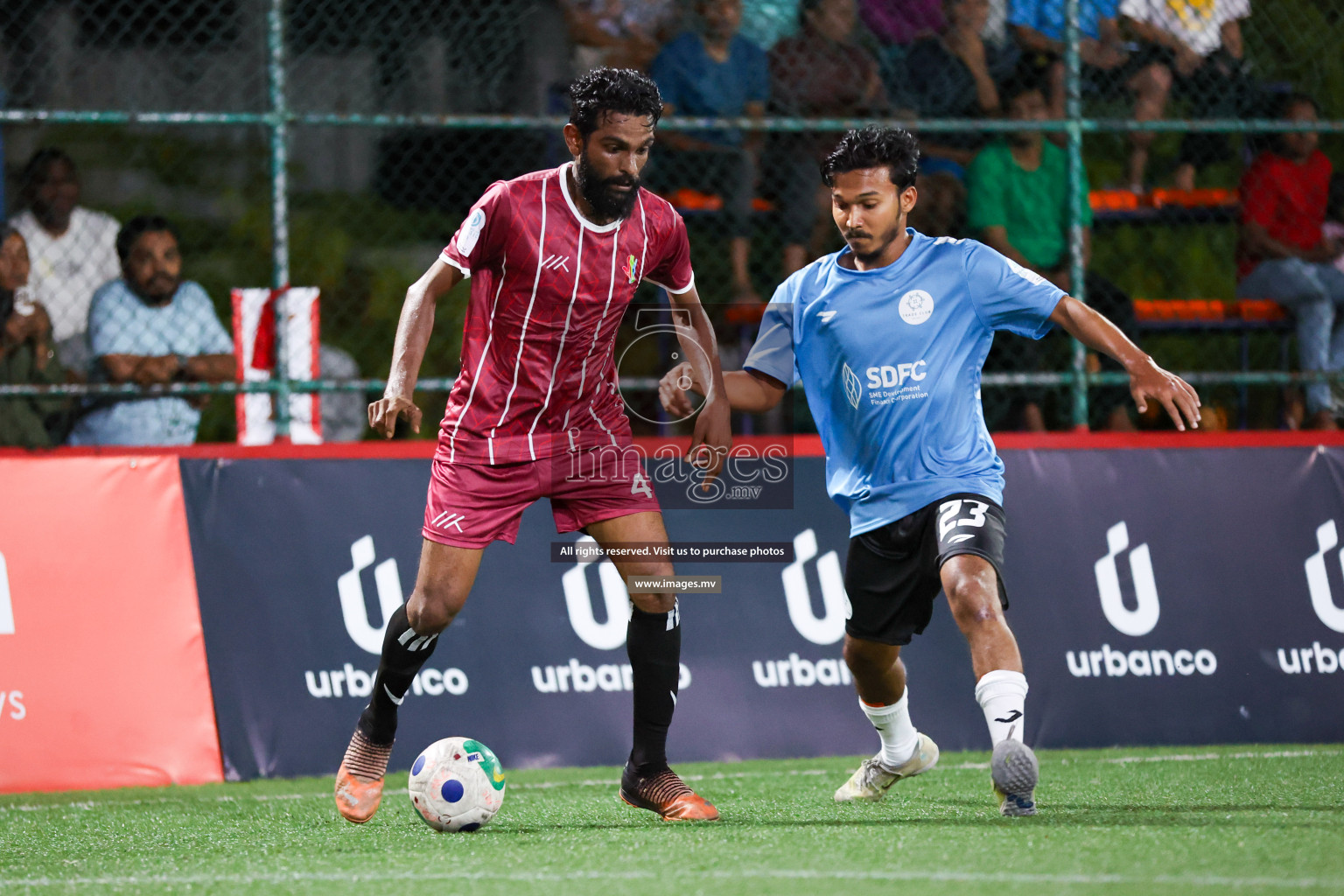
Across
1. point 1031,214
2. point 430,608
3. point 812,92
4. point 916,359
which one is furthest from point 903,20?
point 430,608

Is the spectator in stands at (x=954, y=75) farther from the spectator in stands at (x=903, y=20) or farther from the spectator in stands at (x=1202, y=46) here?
the spectator in stands at (x=1202, y=46)

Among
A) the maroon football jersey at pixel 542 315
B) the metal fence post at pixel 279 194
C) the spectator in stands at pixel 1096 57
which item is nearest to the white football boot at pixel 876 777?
the maroon football jersey at pixel 542 315

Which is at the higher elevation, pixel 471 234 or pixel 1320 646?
pixel 471 234

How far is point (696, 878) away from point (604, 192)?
215 centimetres

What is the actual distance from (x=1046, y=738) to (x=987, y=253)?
103 inches

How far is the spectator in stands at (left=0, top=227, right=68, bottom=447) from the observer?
708cm

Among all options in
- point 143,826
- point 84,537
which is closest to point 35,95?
point 84,537

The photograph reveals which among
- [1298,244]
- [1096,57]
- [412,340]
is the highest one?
[1096,57]

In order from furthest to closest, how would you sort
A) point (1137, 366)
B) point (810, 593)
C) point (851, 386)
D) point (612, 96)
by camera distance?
point (810, 593) < point (851, 386) < point (612, 96) < point (1137, 366)

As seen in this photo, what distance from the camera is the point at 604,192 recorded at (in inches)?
187

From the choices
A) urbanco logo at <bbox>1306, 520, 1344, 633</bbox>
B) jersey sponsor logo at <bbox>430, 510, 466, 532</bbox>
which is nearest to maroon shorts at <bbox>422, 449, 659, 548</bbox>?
jersey sponsor logo at <bbox>430, 510, 466, 532</bbox>

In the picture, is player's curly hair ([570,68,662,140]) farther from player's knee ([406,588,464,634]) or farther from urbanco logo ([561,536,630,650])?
urbanco logo ([561,536,630,650])

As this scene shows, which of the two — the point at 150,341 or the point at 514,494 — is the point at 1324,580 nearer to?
the point at 514,494

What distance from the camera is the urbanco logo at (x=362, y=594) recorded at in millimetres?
6449
